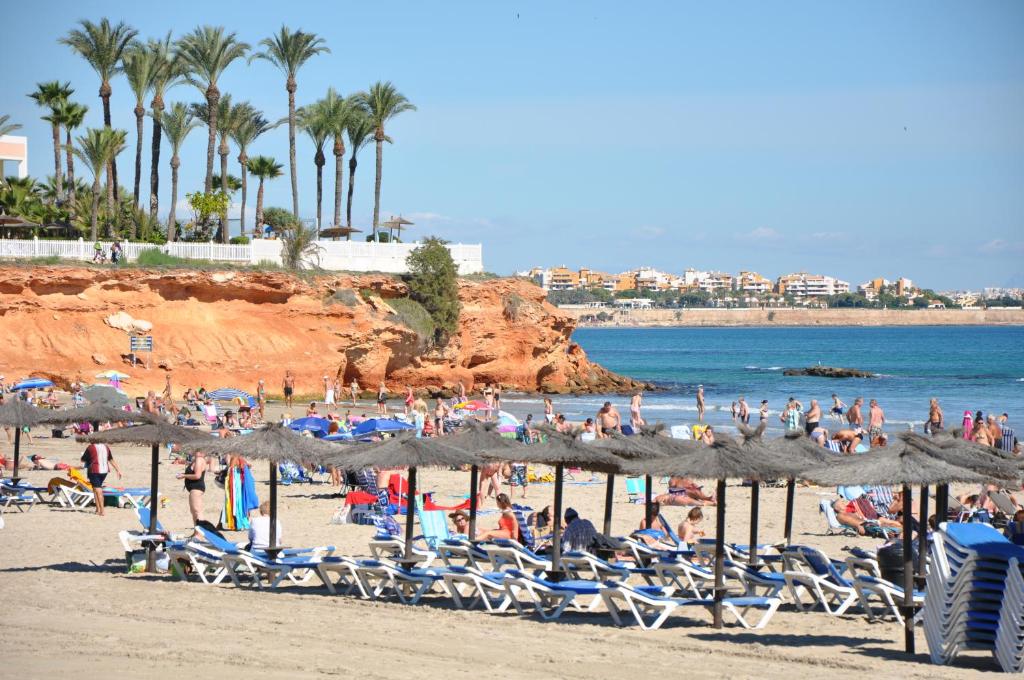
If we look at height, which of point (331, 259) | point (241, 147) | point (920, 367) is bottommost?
point (920, 367)

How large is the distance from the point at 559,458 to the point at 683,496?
27.1 ft

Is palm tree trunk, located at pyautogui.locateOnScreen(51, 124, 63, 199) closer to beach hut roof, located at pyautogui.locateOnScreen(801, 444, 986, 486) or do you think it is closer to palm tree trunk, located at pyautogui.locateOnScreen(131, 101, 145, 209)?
palm tree trunk, located at pyautogui.locateOnScreen(131, 101, 145, 209)

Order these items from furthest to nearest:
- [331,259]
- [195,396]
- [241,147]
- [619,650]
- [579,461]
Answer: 1. [241,147]
2. [331,259]
3. [195,396]
4. [579,461]
5. [619,650]

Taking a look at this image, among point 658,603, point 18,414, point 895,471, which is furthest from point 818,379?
point 895,471

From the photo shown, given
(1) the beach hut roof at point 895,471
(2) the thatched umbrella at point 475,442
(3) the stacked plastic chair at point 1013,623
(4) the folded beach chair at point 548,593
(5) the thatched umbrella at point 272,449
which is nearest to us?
(3) the stacked plastic chair at point 1013,623

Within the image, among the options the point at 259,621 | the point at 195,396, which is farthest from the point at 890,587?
the point at 195,396

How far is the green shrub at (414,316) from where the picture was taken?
45.7 metres

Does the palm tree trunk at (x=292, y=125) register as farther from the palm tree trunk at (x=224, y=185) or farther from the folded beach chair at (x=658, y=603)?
the folded beach chair at (x=658, y=603)

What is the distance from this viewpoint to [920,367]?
87.6m

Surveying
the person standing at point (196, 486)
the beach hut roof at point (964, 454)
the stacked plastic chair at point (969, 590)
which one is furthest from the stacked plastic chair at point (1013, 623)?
the person standing at point (196, 486)

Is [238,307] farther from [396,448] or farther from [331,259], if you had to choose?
[396,448]

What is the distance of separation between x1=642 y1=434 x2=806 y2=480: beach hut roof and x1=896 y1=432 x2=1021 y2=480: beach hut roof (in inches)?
43.9

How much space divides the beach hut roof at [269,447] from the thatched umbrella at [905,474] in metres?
5.35

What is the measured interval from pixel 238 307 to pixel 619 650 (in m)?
34.4
